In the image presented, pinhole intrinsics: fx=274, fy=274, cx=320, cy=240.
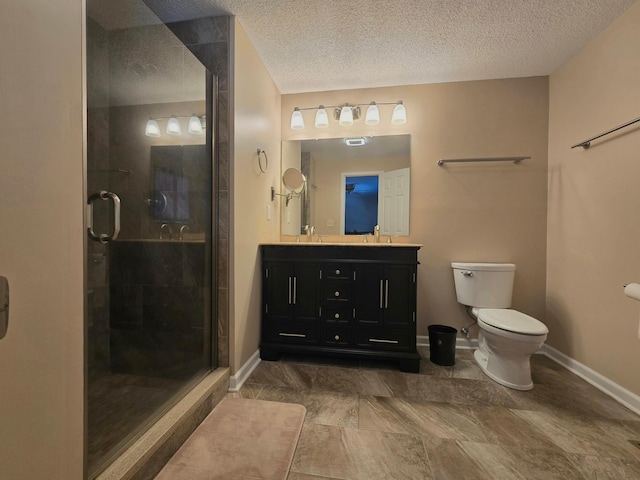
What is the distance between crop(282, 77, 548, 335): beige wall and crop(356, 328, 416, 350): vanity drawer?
0.57m

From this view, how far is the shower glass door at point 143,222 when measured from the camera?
1.08m

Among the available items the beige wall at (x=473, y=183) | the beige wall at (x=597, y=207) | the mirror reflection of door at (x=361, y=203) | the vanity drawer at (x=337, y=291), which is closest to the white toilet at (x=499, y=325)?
the beige wall at (x=473, y=183)

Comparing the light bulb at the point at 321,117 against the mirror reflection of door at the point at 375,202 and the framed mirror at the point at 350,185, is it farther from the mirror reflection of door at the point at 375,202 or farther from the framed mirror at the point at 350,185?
the mirror reflection of door at the point at 375,202

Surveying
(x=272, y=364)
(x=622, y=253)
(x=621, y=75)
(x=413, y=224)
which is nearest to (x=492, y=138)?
(x=621, y=75)

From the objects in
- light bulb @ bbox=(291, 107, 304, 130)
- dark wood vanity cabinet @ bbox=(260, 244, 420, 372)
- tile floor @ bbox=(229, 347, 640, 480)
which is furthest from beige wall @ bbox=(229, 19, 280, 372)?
tile floor @ bbox=(229, 347, 640, 480)

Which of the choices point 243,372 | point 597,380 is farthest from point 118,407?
point 597,380

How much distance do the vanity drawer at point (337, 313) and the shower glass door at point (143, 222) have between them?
2.69 ft

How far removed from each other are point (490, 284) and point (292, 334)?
1605 millimetres

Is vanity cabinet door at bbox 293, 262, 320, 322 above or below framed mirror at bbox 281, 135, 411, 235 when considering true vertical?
below

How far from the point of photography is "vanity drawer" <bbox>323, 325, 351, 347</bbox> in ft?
6.70

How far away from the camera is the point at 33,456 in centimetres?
70

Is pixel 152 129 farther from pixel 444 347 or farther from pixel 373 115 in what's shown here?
pixel 444 347

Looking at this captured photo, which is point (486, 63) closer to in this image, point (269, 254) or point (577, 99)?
point (577, 99)

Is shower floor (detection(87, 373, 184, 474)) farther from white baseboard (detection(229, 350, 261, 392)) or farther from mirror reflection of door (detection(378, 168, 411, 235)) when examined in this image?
mirror reflection of door (detection(378, 168, 411, 235))
